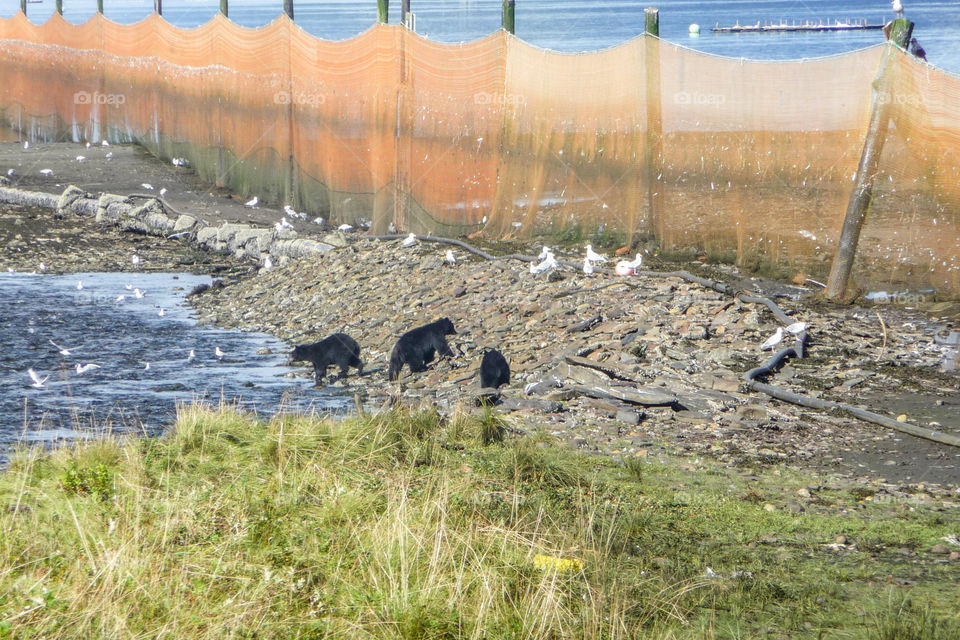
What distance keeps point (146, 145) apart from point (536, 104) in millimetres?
10063

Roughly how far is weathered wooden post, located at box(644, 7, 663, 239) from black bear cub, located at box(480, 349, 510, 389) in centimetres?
400

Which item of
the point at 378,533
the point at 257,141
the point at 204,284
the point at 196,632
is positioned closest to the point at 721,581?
the point at 378,533

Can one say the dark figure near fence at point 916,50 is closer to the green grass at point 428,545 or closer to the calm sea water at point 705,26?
the green grass at point 428,545

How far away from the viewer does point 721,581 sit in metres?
4.26

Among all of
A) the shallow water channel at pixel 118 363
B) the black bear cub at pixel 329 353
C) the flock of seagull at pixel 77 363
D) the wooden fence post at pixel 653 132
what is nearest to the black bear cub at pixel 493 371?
the shallow water channel at pixel 118 363

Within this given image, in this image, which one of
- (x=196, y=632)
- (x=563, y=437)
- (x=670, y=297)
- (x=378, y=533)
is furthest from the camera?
(x=670, y=297)

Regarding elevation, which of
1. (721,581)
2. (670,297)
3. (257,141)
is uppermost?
(257,141)

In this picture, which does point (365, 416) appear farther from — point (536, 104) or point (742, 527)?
point (536, 104)

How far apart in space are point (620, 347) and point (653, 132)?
372 centimetres

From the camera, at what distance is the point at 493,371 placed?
748cm

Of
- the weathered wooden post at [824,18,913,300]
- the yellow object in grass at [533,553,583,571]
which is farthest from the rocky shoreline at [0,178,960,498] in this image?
the yellow object in grass at [533,553,583,571]

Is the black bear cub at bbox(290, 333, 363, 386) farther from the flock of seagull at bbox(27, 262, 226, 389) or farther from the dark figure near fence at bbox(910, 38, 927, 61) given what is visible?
the dark figure near fence at bbox(910, 38, 927, 61)

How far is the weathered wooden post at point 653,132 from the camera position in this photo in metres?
10.8

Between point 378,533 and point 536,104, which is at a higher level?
point 536,104
